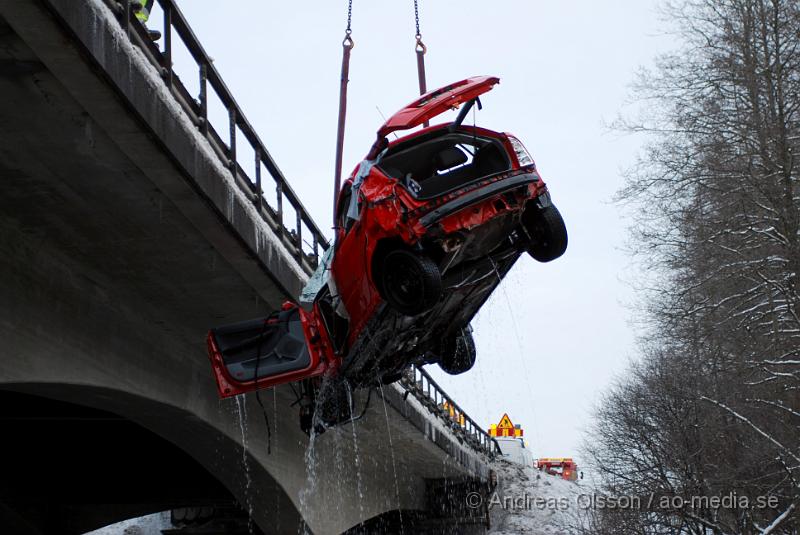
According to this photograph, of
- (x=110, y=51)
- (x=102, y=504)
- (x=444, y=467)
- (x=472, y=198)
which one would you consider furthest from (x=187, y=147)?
(x=444, y=467)

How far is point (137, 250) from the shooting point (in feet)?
32.3

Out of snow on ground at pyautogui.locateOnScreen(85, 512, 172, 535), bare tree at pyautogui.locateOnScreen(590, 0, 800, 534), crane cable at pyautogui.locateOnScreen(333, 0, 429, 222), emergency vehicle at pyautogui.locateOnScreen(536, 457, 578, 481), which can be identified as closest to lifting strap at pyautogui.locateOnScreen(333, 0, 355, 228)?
crane cable at pyautogui.locateOnScreen(333, 0, 429, 222)

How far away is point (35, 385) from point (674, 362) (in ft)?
59.1

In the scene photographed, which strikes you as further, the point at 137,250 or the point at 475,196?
the point at 137,250

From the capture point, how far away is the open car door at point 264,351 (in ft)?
34.5

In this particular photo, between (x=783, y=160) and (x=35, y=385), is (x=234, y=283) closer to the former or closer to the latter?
(x=35, y=385)

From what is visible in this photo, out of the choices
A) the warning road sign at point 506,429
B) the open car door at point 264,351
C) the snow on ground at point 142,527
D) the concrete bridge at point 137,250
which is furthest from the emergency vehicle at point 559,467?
the open car door at point 264,351

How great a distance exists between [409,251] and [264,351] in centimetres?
259

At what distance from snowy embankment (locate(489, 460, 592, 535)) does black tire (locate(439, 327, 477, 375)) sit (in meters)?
17.9

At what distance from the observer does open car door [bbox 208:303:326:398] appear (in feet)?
34.5

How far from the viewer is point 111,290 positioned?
10.6 metres

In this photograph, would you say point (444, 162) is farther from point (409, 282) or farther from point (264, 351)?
point (264, 351)

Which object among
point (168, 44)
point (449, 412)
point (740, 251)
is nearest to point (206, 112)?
point (168, 44)

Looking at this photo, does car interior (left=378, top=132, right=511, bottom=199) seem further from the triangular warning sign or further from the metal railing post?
the triangular warning sign
